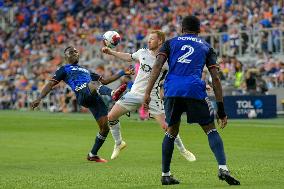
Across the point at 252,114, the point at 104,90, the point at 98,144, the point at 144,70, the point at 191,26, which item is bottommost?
the point at 252,114

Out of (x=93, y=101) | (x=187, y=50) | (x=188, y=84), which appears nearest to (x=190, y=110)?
(x=188, y=84)

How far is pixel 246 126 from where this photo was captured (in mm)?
26859

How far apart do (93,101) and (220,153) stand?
17.9ft

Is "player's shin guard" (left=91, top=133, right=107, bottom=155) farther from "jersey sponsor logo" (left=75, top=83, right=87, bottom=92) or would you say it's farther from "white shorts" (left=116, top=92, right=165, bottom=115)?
"jersey sponsor logo" (left=75, top=83, right=87, bottom=92)

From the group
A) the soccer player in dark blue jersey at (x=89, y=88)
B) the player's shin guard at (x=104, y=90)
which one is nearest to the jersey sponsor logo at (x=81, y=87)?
the soccer player in dark blue jersey at (x=89, y=88)

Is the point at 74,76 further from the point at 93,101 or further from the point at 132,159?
the point at 132,159

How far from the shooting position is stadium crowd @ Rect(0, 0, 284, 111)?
116 ft

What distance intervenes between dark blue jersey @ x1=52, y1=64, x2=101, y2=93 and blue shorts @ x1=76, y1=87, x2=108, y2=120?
14cm

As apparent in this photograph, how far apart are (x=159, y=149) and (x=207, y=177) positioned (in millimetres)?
6144

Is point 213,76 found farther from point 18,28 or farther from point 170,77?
point 18,28

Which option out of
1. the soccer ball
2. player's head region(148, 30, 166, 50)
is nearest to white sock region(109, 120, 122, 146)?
the soccer ball

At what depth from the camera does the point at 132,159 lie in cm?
1655

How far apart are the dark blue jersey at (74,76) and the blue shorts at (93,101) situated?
0.14 meters

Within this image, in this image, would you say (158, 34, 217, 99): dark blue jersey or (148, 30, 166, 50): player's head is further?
(148, 30, 166, 50): player's head
